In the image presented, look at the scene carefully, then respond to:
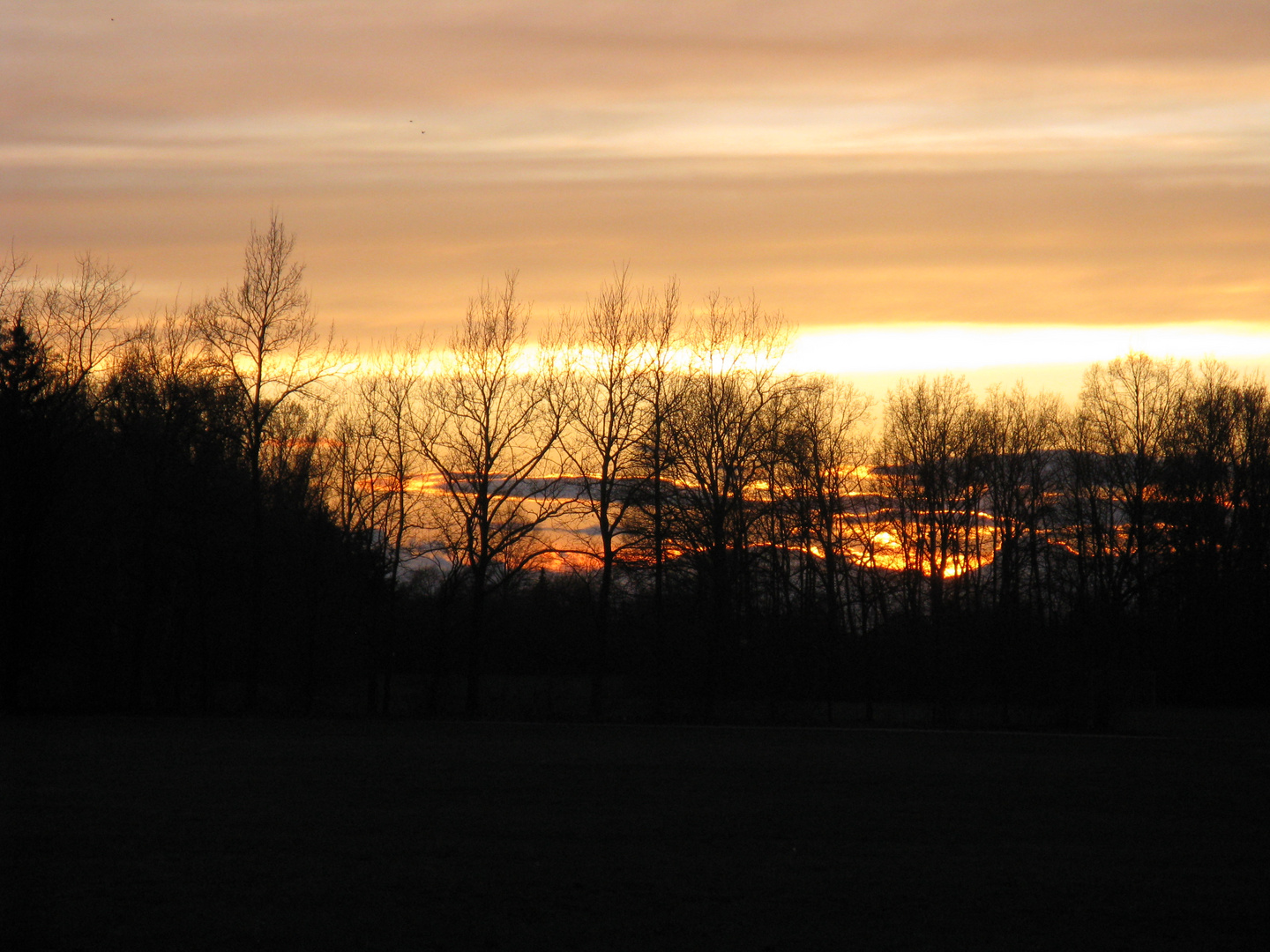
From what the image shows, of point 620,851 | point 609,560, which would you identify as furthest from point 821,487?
point 620,851

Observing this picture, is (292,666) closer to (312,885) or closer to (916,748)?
(916,748)

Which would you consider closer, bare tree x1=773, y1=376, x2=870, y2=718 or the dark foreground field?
the dark foreground field

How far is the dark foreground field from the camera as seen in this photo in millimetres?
9047

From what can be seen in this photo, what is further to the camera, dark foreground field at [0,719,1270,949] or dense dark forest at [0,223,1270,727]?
dense dark forest at [0,223,1270,727]

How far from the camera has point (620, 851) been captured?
12.3 metres

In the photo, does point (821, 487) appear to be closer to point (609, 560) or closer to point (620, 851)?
point (609, 560)

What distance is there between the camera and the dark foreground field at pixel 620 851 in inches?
356

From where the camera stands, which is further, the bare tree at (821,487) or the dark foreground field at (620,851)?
the bare tree at (821,487)

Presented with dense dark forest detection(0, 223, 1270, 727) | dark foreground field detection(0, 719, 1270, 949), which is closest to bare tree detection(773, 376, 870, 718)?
dense dark forest detection(0, 223, 1270, 727)

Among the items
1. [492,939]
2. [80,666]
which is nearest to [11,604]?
[80,666]

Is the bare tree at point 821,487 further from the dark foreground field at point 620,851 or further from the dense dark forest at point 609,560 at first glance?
the dark foreground field at point 620,851

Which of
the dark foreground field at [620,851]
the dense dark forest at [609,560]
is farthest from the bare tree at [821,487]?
the dark foreground field at [620,851]

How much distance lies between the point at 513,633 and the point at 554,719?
672 inches

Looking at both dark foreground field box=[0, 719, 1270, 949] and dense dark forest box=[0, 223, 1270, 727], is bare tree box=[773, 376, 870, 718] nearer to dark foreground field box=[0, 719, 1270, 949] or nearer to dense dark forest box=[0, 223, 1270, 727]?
dense dark forest box=[0, 223, 1270, 727]
